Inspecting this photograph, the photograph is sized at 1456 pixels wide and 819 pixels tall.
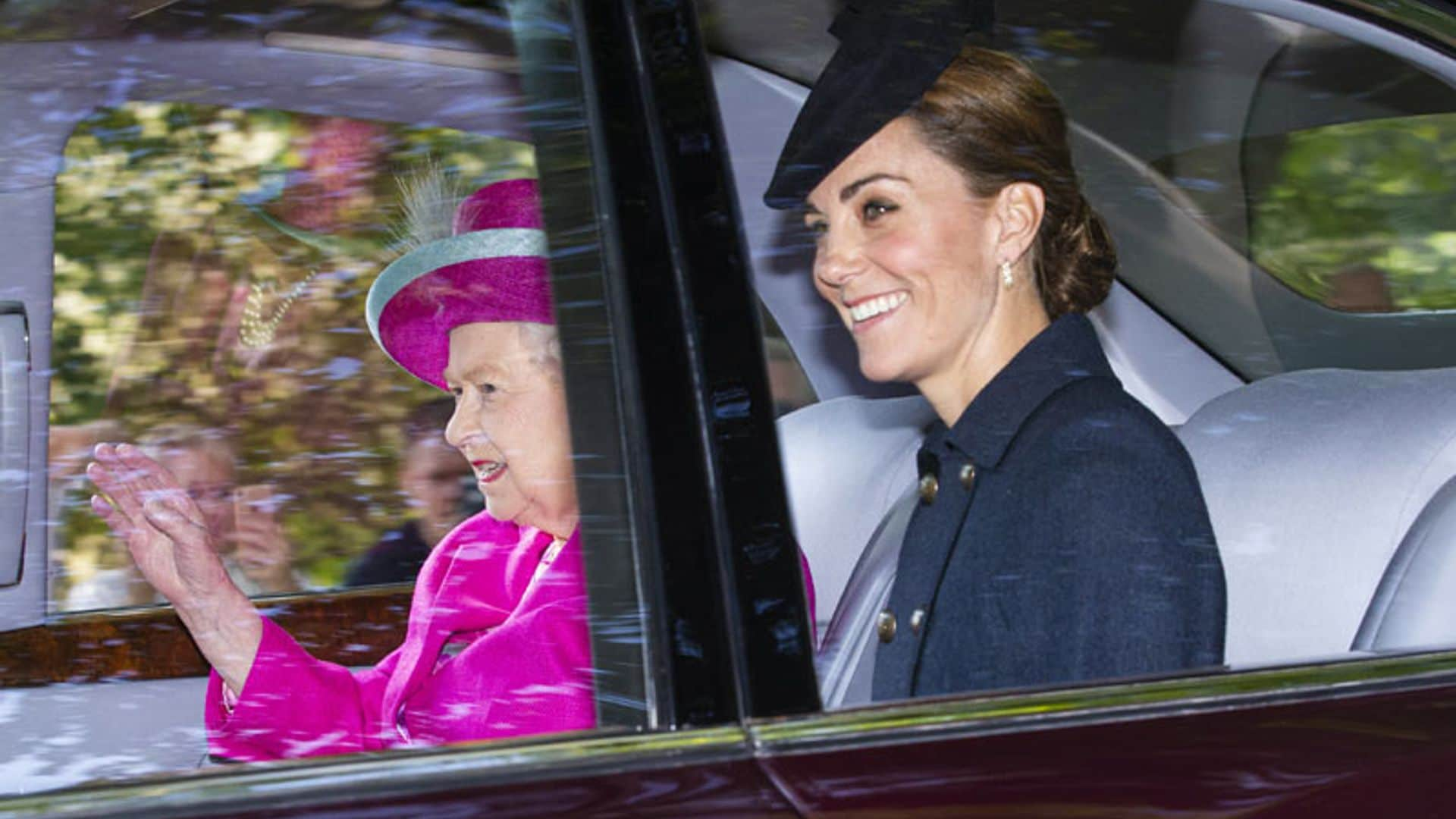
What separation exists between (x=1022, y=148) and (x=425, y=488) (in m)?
0.67

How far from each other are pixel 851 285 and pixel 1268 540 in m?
0.47

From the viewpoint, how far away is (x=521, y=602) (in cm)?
147

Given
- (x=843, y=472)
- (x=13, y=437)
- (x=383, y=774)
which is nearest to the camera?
(x=383, y=774)

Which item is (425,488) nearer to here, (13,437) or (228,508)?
(228,508)

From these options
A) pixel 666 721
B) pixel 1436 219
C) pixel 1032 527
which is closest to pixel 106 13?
pixel 666 721

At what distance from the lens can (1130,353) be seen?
1.94 m

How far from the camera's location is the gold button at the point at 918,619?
1508 millimetres

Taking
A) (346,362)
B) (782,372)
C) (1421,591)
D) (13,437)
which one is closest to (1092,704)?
(782,372)

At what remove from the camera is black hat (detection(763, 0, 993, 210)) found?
1.62 m

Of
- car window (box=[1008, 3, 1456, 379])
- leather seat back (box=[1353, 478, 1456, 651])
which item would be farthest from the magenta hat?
leather seat back (box=[1353, 478, 1456, 651])

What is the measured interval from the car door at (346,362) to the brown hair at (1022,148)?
329mm

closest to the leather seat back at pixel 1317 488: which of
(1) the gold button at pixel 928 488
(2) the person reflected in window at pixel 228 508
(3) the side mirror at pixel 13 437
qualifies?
(1) the gold button at pixel 928 488

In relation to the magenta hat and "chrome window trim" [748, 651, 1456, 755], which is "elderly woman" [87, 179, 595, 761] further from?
"chrome window trim" [748, 651, 1456, 755]

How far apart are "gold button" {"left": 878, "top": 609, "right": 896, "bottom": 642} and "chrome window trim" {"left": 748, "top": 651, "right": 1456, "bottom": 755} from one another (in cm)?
17
